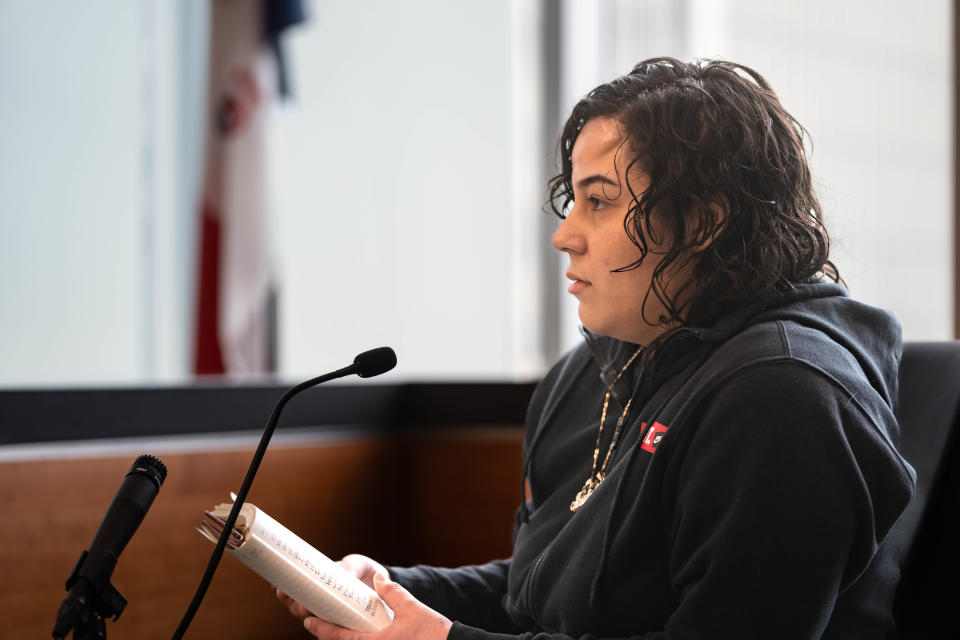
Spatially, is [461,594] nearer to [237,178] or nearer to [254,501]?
[254,501]

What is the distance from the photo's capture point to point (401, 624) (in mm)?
1027

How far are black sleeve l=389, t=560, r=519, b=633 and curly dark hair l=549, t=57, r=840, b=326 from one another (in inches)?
20.7

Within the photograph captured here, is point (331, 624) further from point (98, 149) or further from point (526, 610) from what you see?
point (98, 149)

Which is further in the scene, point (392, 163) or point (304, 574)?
point (392, 163)

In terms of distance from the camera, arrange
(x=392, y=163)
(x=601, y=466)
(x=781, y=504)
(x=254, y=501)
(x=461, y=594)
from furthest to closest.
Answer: (x=392, y=163) < (x=254, y=501) < (x=461, y=594) < (x=601, y=466) < (x=781, y=504)

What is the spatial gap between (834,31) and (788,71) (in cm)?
16

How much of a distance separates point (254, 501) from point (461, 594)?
100cm

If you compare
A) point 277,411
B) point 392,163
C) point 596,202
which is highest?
point 392,163

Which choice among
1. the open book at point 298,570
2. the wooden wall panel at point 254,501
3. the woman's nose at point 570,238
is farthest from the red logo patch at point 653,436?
the wooden wall panel at point 254,501

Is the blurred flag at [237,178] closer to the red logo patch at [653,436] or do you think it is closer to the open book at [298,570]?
the open book at [298,570]

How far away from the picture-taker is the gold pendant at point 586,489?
119 cm

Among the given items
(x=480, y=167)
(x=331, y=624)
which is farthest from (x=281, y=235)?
(x=331, y=624)

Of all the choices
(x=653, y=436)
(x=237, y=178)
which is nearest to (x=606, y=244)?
(x=653, y=436)

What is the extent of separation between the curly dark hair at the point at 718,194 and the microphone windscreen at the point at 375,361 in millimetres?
322
